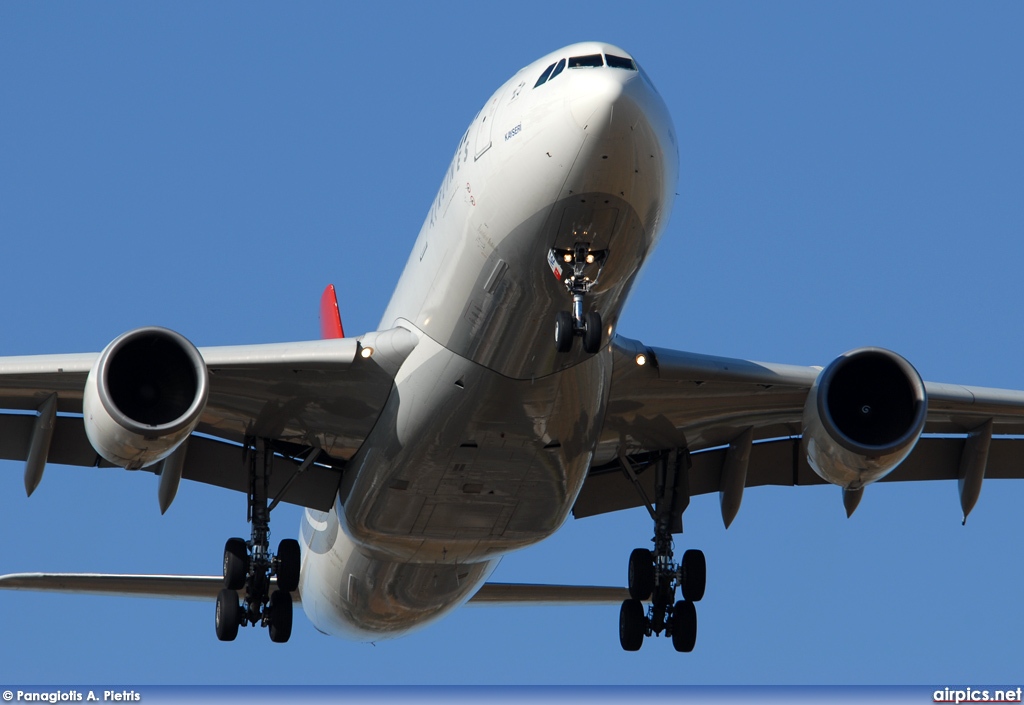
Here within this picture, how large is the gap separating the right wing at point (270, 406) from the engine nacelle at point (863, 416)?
4.76 meters

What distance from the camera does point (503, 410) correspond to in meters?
17.2

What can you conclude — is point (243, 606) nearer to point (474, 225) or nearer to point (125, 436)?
point (125, 436)

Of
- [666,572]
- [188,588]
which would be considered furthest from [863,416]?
[188,588]

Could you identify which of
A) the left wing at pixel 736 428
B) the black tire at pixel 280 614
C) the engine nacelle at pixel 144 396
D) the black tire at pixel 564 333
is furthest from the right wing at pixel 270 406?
the left wing at pixel 736 428

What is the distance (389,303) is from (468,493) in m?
2.44

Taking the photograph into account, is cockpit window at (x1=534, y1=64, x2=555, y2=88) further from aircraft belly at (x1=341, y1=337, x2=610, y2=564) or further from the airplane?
aircraft belly at (x1=341, y1=337, x2=610, y2=564)

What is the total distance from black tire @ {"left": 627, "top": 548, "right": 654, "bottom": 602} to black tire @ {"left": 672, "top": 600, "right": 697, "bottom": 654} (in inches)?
17.9

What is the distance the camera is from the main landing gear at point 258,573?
1962 cm

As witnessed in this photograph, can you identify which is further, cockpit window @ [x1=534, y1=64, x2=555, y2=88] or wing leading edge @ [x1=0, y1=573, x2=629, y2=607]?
wing leading edge @ [x1=0, y1=573, x2=629, y2=607]

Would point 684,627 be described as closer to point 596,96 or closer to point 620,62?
point 620,62

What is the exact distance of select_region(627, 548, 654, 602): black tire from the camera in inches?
813

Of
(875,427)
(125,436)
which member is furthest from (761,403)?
(125,436)

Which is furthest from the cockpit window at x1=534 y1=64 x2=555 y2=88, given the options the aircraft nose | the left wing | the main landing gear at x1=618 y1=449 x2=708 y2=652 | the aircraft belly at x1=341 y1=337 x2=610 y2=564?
the main landing gear at x1=618 y1=449 x2=708 y2=652

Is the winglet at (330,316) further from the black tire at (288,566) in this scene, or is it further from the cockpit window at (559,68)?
the cockpit window at (559,68)
